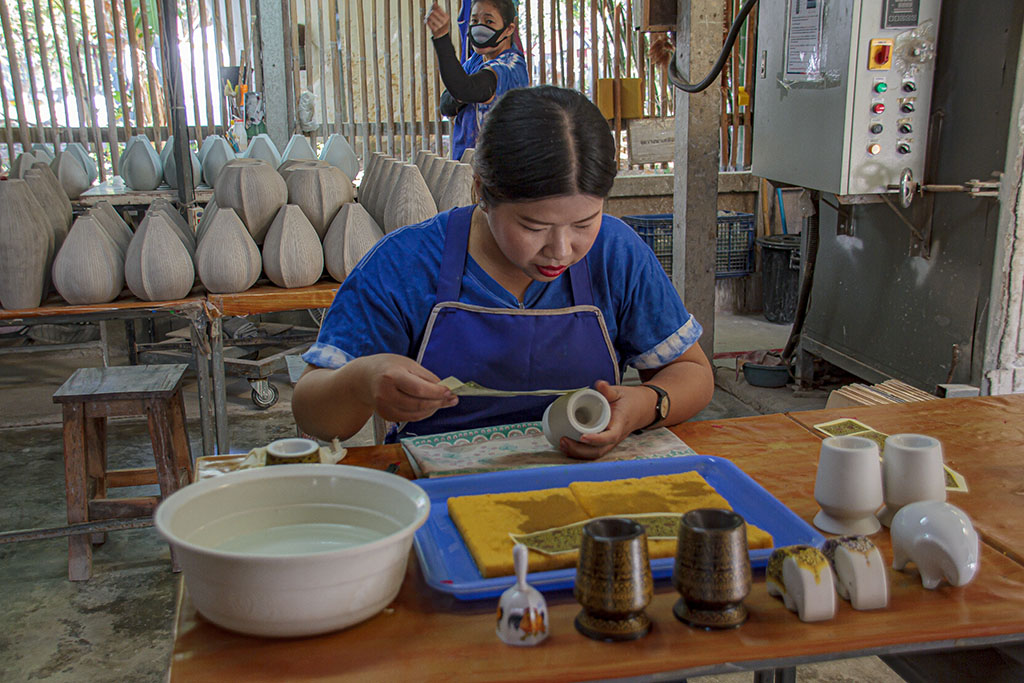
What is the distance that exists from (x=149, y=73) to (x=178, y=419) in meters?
4.61

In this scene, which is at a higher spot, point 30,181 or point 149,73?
point 149,73

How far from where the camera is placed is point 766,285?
6711mm

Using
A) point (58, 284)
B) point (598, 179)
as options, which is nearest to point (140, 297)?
point (58, 284)

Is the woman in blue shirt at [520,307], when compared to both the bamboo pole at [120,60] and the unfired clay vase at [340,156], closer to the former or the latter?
the unfired clay vase at [340,156]

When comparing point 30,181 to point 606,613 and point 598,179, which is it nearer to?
point 598,179

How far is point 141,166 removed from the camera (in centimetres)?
534

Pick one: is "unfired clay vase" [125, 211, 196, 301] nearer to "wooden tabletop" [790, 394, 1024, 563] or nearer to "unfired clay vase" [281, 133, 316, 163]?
"unfired clay vase" [281, 133, 316, 163]

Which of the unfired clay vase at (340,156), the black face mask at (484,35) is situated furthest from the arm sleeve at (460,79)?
the unfired clay vase at (340,156)

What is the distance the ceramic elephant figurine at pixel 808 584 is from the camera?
39.9 inches

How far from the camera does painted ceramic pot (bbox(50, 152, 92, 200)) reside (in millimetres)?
5293

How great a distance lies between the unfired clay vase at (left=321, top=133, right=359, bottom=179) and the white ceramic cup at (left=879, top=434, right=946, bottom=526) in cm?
367

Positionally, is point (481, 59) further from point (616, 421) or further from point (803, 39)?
point (616, 421)

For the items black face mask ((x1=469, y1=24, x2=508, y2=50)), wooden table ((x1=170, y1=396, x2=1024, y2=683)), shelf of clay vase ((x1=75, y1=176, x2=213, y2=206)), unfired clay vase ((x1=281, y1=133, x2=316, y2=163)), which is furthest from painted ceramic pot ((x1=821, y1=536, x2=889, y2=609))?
shelf of clay vase ((x1=75, y1=176, x2=213, y2=206))

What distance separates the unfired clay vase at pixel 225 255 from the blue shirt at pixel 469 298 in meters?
1.43
